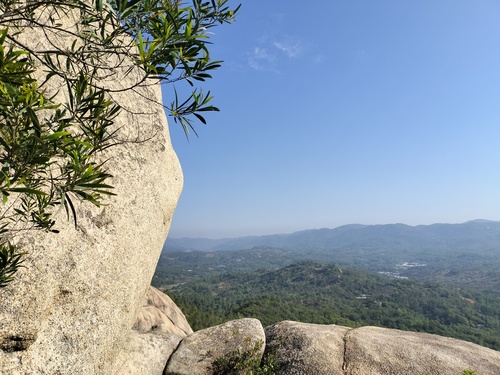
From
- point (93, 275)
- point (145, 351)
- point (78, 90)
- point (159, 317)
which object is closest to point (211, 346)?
point (145, 351)

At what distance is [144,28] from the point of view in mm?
3193

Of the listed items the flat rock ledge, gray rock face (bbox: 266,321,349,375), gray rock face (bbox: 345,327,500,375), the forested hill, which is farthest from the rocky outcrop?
the forested hill

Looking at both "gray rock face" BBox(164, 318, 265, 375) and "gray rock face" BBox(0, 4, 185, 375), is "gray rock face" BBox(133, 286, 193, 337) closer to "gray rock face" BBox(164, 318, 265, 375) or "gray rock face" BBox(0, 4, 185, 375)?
"gray rock face" BBox(164, 318, 265, 375)

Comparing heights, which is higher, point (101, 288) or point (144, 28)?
point (144, 28)

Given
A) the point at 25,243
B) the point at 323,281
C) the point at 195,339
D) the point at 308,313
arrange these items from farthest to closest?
the point at 323,281, the point at 308,313, the point at 195,339, the point at 25,243

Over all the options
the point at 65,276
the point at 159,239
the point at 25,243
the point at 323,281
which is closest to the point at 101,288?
the point at 65,276

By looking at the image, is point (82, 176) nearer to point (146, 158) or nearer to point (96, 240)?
point (96, 240)

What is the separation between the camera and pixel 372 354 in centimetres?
934

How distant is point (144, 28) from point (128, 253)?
6333 mm

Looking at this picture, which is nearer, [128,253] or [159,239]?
[128,253]

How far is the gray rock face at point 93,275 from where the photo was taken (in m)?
5.87

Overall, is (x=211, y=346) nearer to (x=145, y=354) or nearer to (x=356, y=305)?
(x=145, y=354)

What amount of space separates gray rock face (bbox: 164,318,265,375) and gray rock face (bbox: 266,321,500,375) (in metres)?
0.76

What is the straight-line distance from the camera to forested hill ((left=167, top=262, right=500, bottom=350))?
8438 centimetres
